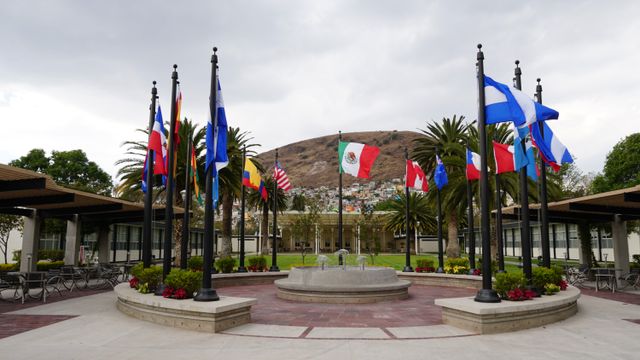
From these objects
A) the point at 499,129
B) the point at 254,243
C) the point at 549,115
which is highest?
the point at 499,129

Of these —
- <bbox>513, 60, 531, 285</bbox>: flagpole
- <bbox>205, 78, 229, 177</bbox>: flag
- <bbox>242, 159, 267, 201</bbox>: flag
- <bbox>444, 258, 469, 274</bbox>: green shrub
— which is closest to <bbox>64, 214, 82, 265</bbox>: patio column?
<bbox>242, 159, 267, 201</bbox>: flag

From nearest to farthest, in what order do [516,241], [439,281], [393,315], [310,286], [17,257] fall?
[393,315] → [310,286] → [439,281] → [17,257] → [516,241]

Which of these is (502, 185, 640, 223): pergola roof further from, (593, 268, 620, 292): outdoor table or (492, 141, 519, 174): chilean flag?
(492, 141, 519, 174): chilean flag

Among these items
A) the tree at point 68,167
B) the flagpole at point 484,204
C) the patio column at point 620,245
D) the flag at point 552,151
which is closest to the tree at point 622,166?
the patio column at point 620,245

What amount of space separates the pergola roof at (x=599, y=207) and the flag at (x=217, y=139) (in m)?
13.4

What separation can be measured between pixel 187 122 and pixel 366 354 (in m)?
27.9

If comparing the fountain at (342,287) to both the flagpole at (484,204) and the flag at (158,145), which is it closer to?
the flagpole at (484,204)

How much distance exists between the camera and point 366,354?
8.20m

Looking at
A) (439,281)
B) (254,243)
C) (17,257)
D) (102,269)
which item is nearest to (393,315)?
(439,281)

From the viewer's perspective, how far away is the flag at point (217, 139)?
11703 millimetres

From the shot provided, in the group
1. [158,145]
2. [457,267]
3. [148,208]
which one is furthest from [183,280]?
[457,267]

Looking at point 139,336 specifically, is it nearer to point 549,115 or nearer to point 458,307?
point 458,307

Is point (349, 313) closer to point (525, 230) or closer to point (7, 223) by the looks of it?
point (525, 230)

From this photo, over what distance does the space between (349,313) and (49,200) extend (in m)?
13.3
